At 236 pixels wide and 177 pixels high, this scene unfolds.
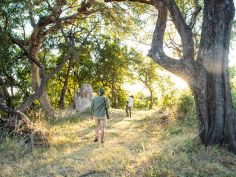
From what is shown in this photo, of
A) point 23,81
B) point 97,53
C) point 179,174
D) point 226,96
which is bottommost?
point 179,174

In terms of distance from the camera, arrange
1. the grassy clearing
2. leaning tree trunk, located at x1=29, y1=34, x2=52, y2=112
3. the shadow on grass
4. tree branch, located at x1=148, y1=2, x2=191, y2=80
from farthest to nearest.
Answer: leaning tree trunk, located at x1=29, y1=34, x2=52, y2=112 < the shadow on grass < tree branch, located at x1=148, y1=2, x2=191, y2=80 < the grassy clearing

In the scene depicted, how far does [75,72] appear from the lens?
3731 centimetres

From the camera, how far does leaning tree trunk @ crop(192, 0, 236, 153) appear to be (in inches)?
351

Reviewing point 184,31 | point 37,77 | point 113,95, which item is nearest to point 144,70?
point 113,95

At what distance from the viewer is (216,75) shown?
8.99 metres

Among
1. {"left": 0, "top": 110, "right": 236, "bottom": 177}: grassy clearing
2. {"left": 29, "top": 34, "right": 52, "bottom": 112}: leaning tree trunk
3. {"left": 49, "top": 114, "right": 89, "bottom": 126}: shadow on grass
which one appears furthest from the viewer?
{"left": 29, "top": 34, "right": 52, "bottom": 112}: leaning tree trunk

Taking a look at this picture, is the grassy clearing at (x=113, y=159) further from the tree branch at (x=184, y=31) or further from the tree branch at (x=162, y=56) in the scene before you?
the tree branch at (x=184, y=31)

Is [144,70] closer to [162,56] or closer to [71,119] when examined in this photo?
[71,119]

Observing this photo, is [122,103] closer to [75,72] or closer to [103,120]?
[75,72]

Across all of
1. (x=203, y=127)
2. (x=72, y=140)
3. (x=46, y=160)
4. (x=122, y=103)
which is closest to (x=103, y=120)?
(x=72, y=140)

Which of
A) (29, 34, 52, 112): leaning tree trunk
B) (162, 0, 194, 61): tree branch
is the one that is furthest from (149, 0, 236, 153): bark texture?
(29, 34, 52, 112): leaning tree trunk

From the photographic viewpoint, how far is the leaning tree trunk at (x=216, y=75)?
8.91 meters

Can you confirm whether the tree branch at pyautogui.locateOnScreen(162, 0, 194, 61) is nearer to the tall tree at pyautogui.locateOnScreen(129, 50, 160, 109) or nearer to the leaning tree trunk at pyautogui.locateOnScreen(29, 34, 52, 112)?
the leaning tree trunk at pyautogui.locateOnScreen(29, 34, 52, 112)

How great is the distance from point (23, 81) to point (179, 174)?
84.8 feet
